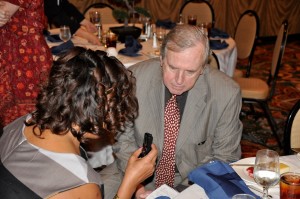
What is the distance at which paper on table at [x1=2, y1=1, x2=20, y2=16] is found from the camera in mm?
2609

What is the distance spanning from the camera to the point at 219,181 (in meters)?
1.74

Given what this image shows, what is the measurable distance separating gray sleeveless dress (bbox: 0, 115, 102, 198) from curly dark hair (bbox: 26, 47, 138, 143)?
92 mm

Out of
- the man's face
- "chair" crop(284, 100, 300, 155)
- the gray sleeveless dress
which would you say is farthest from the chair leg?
the gray sleeveless dress

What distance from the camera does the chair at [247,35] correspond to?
188 inches

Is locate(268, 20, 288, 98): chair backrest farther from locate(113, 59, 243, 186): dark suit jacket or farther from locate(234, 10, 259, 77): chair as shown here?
locate(113, 59, 243, 186): dark suit jacket

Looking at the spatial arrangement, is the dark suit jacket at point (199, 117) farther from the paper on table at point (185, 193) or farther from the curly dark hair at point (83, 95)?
the curly dark hair at point (83, 95)

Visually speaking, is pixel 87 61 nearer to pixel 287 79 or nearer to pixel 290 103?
pixel 290 103

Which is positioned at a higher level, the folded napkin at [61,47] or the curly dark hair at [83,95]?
the curly dark hair at [83,95]

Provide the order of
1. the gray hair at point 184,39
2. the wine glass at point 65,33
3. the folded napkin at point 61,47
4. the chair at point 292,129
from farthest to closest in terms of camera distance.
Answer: the wine glass at point 65,33, the folded napkin at point 61,47, the chair at point 292,129, the gray hair at point 184,39

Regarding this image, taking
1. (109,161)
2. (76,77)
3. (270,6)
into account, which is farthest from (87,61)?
(270,6)

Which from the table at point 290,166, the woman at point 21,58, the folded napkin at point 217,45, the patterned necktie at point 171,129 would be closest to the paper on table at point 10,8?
the woman at point 21,58

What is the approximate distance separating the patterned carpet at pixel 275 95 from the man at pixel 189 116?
5.72 ft

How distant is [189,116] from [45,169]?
1.05 meters

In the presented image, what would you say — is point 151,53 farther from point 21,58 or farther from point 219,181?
point 219,181
